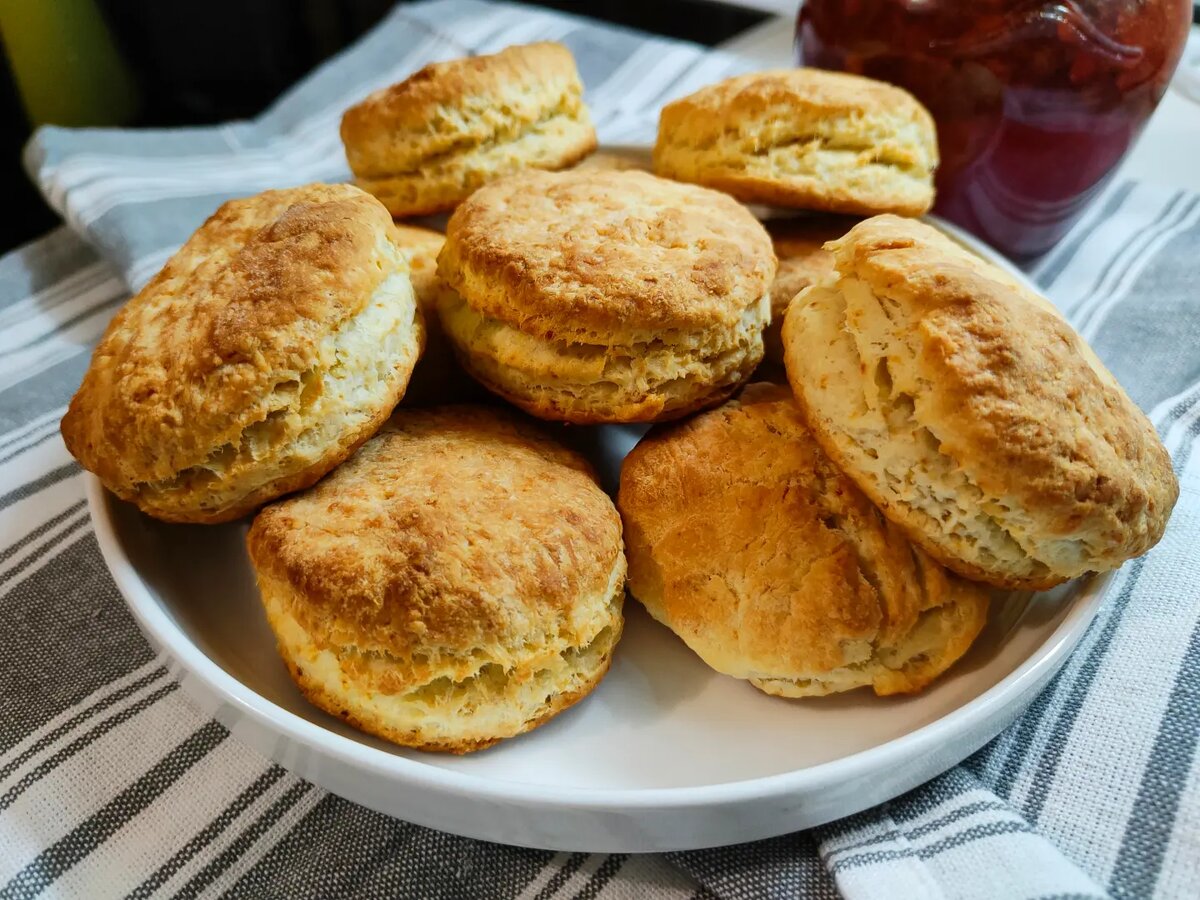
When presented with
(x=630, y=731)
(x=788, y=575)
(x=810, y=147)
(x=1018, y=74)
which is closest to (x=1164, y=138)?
(x=1018, y=74)

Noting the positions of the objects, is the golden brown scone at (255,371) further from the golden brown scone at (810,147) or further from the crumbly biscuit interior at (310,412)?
the golden brown scone at (810,147)

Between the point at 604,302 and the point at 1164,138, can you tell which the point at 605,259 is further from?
the point at 1164,138

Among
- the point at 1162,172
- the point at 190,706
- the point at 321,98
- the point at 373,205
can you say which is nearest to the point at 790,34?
the point at 1162,172

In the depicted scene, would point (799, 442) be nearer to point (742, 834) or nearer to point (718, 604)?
point (718, 604)

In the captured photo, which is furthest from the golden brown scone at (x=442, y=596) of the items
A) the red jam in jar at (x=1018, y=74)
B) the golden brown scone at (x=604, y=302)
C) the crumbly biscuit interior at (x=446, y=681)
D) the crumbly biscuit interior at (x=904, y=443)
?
the red jam in jar at (x=1018, y=74)

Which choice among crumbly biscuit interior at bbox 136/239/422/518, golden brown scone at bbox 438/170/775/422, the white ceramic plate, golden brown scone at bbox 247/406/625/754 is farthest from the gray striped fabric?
golden brown scone at bbox 438/170/775/422

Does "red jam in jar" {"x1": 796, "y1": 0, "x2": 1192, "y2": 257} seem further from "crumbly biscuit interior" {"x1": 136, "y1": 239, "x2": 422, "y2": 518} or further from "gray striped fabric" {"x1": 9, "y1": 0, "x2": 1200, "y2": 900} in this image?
"crumbly biscuit interior" {"x1": 136, "y1": 239, "x2": 422, "y2": 518}
